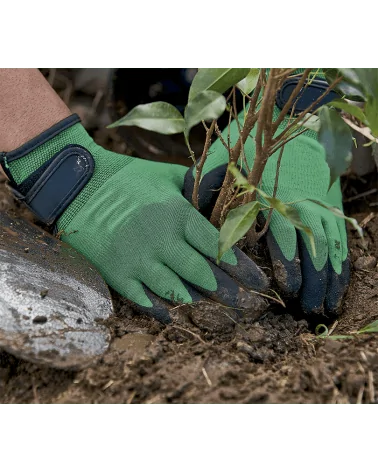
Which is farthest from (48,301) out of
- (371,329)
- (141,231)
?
(371,329)

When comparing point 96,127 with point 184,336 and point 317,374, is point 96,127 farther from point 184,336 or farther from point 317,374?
point 317,374

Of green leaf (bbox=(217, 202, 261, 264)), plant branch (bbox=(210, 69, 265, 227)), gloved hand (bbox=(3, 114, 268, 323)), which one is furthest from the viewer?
gloved hand (bbox=(3, 114, 268, 323))

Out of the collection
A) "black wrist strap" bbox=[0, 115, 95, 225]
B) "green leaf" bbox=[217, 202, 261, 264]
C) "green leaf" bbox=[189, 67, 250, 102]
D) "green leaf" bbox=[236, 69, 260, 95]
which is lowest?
"green leaf" bbox=[217, 202, 261, 264]

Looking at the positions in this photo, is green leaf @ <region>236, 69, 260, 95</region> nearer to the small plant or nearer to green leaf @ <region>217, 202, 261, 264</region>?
the small plant

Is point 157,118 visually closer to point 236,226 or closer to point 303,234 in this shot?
point 236,226

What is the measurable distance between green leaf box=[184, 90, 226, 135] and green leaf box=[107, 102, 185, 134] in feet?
0.29

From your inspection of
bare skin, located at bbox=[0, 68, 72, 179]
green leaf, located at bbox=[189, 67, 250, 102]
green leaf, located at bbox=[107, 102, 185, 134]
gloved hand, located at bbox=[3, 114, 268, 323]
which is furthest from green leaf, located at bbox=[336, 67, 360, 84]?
bare skin, located at bbox=[0, 68, 72, 179]

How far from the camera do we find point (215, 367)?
110 cm

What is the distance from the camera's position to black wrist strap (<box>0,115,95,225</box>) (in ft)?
4.95

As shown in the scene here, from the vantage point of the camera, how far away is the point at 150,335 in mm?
1254

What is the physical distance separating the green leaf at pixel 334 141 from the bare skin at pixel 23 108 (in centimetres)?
98

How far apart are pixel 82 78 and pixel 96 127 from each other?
25 centimetres

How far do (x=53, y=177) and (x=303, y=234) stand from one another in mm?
749

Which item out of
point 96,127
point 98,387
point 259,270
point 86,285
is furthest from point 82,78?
point 98,387
